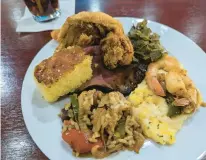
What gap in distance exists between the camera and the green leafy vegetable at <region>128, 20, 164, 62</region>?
1424 mm

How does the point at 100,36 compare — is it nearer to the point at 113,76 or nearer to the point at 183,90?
the point at 113,76

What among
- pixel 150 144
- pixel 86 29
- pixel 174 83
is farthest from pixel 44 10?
pixel 150 144

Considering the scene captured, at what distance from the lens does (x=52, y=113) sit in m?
1.29

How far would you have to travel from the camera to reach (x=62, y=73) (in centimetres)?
129

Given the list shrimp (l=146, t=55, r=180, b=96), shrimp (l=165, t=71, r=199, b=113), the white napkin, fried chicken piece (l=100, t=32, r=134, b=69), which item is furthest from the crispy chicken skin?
the white napkin

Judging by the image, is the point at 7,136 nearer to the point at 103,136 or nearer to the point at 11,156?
the point at 11,156

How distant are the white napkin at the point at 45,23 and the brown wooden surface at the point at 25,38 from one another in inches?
1.5

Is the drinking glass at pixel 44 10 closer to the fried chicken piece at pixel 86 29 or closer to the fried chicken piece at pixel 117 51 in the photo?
the fried chicken piece at pixel 86 29

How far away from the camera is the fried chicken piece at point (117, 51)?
4.46ft

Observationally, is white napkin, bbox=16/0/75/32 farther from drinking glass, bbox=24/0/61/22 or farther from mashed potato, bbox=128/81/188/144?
mashed potato, bbox=128/81/188/144

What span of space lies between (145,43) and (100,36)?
8.6 inches

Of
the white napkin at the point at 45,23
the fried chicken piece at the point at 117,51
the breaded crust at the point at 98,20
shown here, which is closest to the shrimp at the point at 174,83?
the fried chicken piece at the point at 117,51

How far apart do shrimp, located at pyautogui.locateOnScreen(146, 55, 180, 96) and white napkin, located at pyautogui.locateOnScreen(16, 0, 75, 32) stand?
0.68 m

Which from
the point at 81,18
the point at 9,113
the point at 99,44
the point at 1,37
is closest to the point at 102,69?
the point at 99,44
